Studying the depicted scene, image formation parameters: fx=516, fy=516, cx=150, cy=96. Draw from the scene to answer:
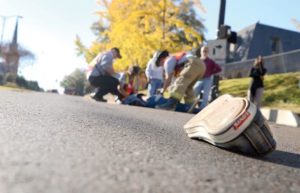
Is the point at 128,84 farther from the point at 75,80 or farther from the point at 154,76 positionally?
the point at 75,80

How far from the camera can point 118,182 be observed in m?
2.11

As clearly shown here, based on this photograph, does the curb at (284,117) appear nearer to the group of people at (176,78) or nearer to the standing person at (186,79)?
the group of people at (176,78)

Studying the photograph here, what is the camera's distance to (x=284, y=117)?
12.1 metres

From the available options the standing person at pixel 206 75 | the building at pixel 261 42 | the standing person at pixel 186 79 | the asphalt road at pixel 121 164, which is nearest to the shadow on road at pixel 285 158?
the asphalt road at pixel 121 164

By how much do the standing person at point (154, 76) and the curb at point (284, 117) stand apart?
2890 mm

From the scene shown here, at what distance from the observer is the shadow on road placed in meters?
3.51

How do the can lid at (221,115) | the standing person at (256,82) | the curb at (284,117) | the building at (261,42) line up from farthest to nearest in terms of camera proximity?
the building at (261,42) < the standing person at (256,82) < the curb at (284,117) < the can lid at (221,115)

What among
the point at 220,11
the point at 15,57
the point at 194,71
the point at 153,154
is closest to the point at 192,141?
the point at 153,154

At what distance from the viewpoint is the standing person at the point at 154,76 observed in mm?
13578

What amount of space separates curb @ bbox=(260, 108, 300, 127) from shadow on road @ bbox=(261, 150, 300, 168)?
747cm

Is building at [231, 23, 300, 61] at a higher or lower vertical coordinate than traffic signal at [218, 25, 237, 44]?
higher

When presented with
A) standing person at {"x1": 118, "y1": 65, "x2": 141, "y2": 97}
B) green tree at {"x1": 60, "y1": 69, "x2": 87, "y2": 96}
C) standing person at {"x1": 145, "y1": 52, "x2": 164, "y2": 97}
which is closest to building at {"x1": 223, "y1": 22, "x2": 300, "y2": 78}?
standing person at {"x1": 118, "y1": 65, "x2": 141, "y2": 97}

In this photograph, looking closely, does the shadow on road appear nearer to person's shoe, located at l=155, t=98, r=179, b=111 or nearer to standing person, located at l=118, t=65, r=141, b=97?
person's shoe, located at l=155, t=98, r=179, b=111

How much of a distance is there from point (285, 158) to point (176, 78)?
25.9 feet
